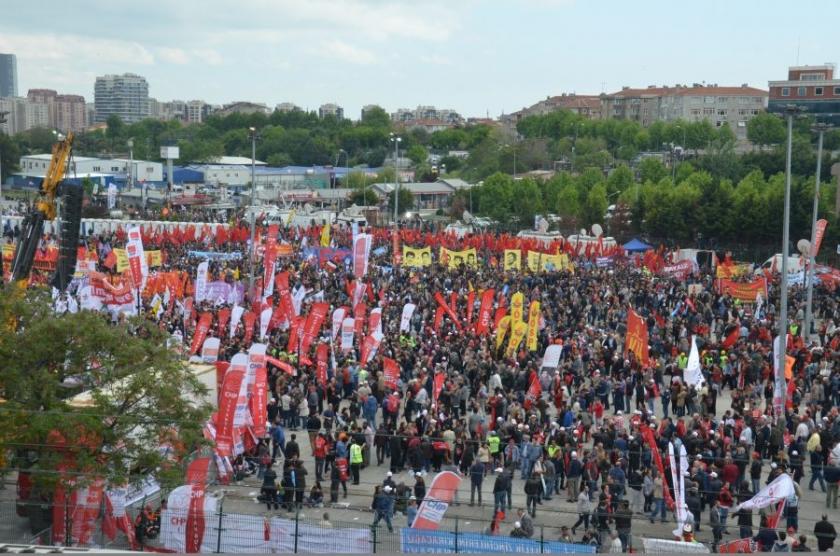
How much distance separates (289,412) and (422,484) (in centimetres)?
562

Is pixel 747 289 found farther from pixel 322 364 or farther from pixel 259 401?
pixel 259 401

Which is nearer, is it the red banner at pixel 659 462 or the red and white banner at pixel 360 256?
the red banner at pixel 659 462

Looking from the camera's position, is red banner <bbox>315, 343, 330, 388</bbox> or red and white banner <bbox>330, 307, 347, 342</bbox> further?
red and white banner <bbox>330, 307, 347, 342</bbox>

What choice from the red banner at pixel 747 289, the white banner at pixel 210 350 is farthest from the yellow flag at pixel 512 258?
the white banner at pixel 210 350

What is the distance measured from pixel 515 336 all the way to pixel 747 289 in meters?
10.3

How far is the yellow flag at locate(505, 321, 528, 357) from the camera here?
24.5 meters

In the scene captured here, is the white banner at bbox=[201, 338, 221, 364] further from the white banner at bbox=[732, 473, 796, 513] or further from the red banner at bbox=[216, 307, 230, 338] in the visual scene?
the white banner at bbox=[732, 473, 796, 513]

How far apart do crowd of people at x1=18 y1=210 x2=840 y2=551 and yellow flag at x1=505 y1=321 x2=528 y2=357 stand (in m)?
0.10

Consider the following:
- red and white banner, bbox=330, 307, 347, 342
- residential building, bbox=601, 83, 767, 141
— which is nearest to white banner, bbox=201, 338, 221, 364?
red and white banner, bbox=330, 307, 347, 342

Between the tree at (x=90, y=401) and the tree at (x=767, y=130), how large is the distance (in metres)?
95.7

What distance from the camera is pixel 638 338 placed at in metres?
23.0

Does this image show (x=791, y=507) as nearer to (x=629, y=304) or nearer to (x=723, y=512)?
(x=723, y=512)

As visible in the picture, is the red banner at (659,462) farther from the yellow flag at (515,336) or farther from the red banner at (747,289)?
the red banner at (747,289)

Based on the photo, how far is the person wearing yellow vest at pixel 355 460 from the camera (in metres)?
17.3
